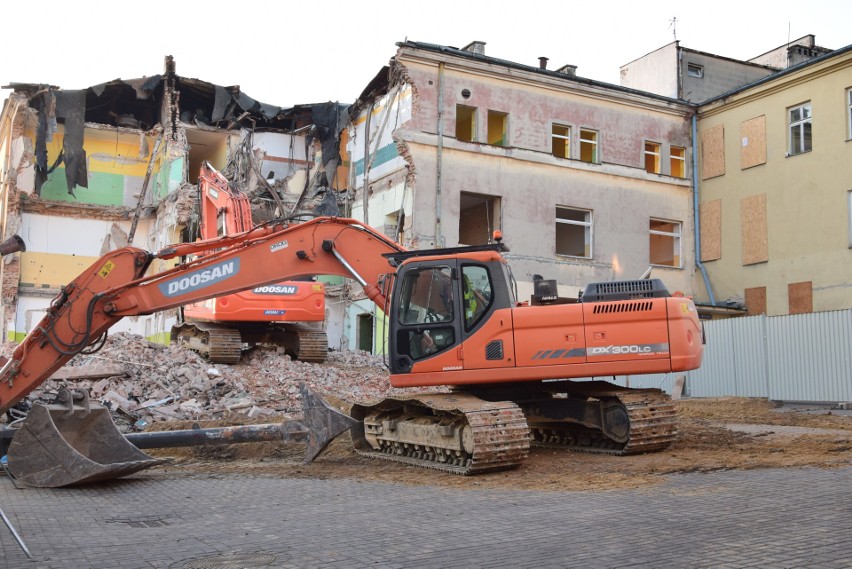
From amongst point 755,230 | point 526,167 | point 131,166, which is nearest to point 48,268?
point 131,166

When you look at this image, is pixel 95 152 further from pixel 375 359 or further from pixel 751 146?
pixel 751 146

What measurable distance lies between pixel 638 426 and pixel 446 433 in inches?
95.0

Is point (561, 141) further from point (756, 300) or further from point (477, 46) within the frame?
point (756, 300)

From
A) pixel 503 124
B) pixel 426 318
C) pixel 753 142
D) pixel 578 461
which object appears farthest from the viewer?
pixel 753 142

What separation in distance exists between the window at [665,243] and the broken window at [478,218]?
6.16m

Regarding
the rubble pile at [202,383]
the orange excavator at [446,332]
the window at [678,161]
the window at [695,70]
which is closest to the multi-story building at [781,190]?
the window at [678,161]

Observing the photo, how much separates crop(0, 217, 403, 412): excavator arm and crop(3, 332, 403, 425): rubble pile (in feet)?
12.4

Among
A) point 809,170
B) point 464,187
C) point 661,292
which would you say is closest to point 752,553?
point 661,292

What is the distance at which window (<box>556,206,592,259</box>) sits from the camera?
91.0 ft

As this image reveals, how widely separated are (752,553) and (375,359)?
18158 mm

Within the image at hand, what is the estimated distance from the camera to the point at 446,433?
9.61 meters

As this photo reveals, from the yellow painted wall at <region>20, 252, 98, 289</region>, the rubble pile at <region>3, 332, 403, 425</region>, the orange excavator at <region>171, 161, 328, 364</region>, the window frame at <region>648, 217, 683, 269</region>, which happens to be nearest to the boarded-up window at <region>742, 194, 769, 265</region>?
the window frame at <region>648, 217, 683, 269</region>

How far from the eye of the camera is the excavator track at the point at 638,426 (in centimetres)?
1030

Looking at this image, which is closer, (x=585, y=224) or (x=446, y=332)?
(x=446, y=332)
